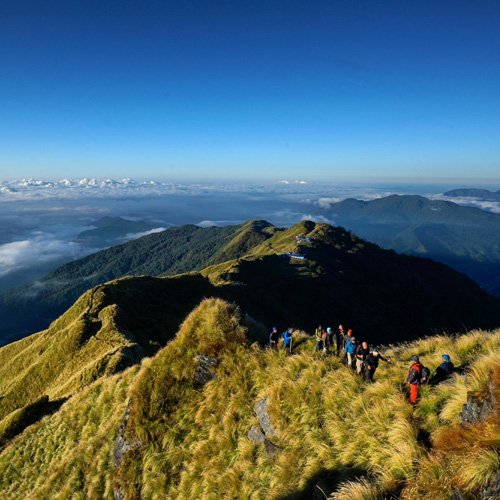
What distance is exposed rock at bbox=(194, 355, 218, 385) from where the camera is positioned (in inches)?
765

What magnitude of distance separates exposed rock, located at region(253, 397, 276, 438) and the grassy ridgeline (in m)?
0.41

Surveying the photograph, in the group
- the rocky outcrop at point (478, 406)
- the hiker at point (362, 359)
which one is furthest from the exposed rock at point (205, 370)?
the rocky outcrop at point (478, 406)

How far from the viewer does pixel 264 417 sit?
15469mm

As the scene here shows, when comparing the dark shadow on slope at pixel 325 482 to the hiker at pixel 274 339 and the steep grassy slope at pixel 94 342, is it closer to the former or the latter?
the hiker at pixel 274 339

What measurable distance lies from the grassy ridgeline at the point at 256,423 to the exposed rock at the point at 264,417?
0.41m

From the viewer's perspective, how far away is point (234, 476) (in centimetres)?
1379

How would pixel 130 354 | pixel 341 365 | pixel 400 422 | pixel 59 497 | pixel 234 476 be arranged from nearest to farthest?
1. pixel 400 422
2. pixel 234 476
3. pixel 341 365
4. pixel 59 497
5. pixel 130 354

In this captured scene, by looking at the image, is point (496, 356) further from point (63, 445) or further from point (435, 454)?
point (63, 445)

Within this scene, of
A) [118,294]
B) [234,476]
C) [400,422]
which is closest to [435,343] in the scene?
[400,422]

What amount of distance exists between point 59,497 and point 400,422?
19085 millimetres

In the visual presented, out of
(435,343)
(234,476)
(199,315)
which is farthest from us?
(199,315)

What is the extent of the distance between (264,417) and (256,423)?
54 cm

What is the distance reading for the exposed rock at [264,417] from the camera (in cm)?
1477

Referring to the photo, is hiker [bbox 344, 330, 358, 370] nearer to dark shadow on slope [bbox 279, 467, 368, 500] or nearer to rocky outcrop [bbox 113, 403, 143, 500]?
dark shadow on slope [bbox 279, 467, 368, 500]
